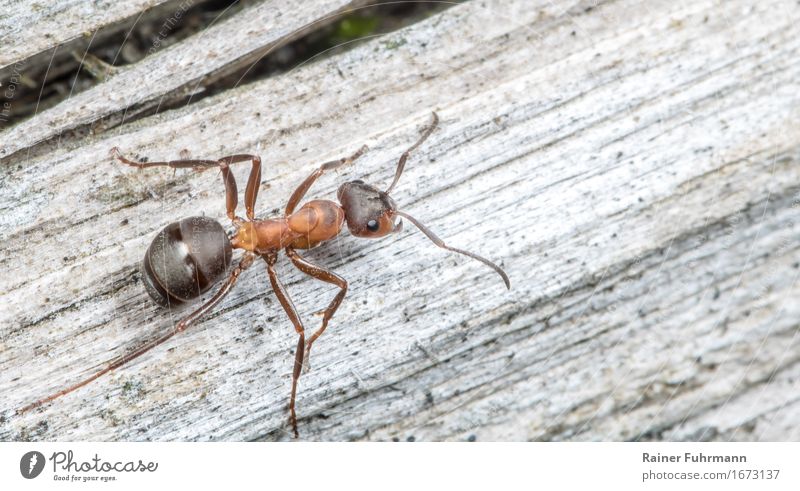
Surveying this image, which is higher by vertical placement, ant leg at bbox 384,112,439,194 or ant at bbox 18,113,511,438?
ant leg at bbox 384,112,439,194

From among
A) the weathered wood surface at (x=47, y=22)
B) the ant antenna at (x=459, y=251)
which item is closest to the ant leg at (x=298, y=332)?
the ant antenna at (x=459, y=251)

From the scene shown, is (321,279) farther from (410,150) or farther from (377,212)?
(410,150)

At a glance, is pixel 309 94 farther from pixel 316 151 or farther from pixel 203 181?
pixel 203 181

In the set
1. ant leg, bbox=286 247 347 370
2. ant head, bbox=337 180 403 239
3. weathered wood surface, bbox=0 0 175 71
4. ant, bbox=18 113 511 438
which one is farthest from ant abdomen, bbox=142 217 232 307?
weathered wood surface, bbox=0 0 175 71

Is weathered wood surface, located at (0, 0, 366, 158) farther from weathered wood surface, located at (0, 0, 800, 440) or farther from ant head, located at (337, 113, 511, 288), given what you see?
ant head, located at (337, 113, 511, 288)
